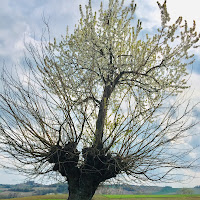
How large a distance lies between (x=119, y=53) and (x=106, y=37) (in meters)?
0.69

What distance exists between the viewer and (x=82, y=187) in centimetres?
542

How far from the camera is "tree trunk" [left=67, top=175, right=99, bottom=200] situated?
535cm

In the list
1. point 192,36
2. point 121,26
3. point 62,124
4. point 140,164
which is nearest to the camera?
point 62,124

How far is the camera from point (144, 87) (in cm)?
732

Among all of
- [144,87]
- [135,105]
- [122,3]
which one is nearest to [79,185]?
[135,105]

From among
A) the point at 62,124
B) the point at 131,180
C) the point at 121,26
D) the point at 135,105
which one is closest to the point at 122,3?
the point at 121,26

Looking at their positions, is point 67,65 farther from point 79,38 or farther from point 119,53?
point 119,53

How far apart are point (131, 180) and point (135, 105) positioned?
6.41 ft

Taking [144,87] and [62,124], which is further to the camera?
[144,87]

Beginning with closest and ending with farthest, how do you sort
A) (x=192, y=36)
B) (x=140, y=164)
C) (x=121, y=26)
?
(x=140, y=164)
(x=192, y=36)
(x=121, y=26)

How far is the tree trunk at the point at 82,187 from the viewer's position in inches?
211

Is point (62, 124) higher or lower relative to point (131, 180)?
higher

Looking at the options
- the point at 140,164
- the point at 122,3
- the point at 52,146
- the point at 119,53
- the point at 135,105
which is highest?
the point at 122,3

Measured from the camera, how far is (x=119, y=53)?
6.88m
